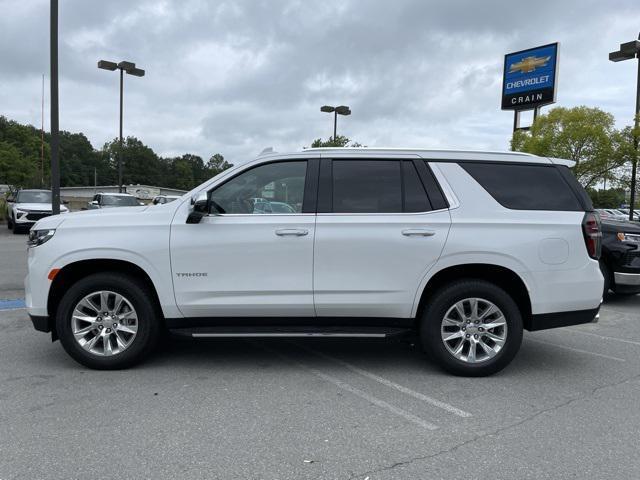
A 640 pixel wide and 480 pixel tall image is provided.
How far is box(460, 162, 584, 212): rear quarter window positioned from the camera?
4.72 meters

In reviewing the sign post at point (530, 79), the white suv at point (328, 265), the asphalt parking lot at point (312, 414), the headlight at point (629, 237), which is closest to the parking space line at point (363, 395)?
the asphalt parking lot at point (312, 414)

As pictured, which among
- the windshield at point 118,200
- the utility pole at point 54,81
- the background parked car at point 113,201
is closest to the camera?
the utility pole at point 54,81

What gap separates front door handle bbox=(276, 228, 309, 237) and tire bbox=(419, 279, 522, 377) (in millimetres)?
1237

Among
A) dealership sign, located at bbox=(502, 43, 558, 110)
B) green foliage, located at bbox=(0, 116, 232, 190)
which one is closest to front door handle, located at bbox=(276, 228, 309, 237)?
dealership sign, located at bbox=(502, 43, 558, 110)

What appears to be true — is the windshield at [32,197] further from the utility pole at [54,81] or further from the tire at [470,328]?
the tire at [470,328]

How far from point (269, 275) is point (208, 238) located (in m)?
0.60

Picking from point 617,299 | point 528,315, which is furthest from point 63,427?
point 617,299

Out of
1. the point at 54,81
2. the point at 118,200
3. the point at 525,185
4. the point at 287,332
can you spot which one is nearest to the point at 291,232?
the point at 287,332

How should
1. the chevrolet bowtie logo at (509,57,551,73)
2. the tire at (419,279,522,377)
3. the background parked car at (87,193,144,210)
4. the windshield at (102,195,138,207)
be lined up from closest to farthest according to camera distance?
the tire at (419,279,522,377) < the background parked car at (87,193,144,210) < the windshield at (102,195,138,207) < the chevrolet bowtie logo at (509,57,551,73)

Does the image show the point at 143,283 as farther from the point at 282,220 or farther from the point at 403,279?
the point at 403,279

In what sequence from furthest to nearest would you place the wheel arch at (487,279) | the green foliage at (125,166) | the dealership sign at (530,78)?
the green foliage at (125,166), the dealership sign at (530,78), the wheel arch at (487,279)

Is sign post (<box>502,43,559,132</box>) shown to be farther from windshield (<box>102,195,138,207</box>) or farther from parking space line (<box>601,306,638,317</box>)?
parking space line (<box>601,306,638,317</box>)

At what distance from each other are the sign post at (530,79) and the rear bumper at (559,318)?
24.6m

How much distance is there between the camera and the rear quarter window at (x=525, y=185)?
472 cm
